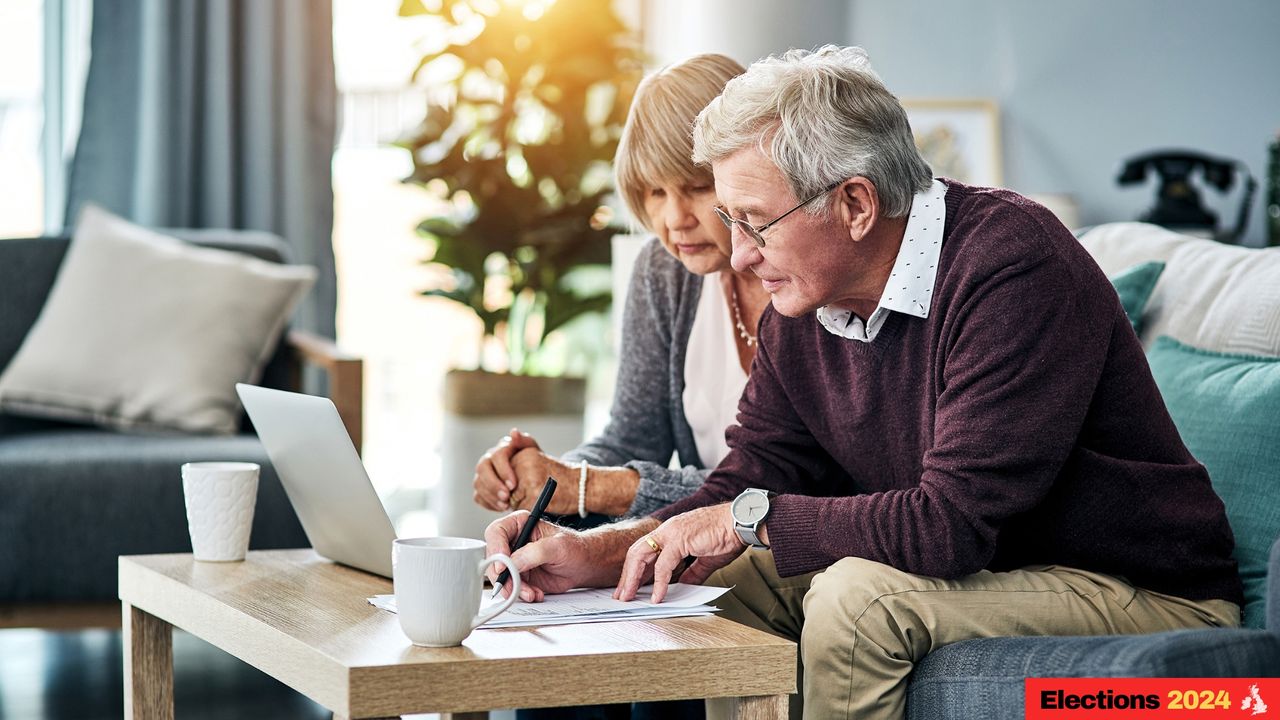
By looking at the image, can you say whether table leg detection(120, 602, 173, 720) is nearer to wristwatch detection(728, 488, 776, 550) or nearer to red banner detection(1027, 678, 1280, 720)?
wristwatch detection(728, 488, 776, 550)

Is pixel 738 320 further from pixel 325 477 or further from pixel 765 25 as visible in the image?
pixel 765 25

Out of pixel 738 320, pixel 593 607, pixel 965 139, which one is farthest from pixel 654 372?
pixel 965 139

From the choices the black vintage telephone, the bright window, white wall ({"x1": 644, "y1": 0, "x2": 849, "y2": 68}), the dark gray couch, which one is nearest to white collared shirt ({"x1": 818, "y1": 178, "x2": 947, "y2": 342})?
the dark gray couch

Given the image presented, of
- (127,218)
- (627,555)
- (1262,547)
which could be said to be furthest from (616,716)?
(127,218)

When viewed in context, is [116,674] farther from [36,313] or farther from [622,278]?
[622,278]

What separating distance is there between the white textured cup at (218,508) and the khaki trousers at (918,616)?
0.61m

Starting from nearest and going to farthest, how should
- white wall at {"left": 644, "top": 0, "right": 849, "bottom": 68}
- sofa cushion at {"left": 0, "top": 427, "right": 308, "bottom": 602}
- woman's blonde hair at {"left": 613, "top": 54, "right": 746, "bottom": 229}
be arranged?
woman's blonde hair at {"left": 613, "top": 54, "right": 746, "bottom": 229} < sofa cushion at {"left": 0, "top": 427, "right": 308, "bottom": 602} < white wall at {"left": 644, "top": 0, "right": 849, "bottom": 68}

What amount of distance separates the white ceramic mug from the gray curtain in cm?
279

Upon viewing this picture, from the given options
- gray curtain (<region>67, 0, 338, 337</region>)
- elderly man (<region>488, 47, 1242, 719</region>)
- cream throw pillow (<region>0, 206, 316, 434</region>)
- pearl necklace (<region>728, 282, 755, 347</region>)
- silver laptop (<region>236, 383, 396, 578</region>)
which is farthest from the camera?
gray curtain (<region>67, 0, 338, 337</region>)

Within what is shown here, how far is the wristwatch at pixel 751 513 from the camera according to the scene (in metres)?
1.37

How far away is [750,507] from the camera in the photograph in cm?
138

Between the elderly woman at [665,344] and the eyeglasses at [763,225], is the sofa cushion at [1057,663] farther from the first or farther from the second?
the elderly woman at [665,344]

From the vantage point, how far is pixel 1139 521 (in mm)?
1370

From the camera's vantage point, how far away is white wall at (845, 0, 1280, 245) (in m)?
3.93
